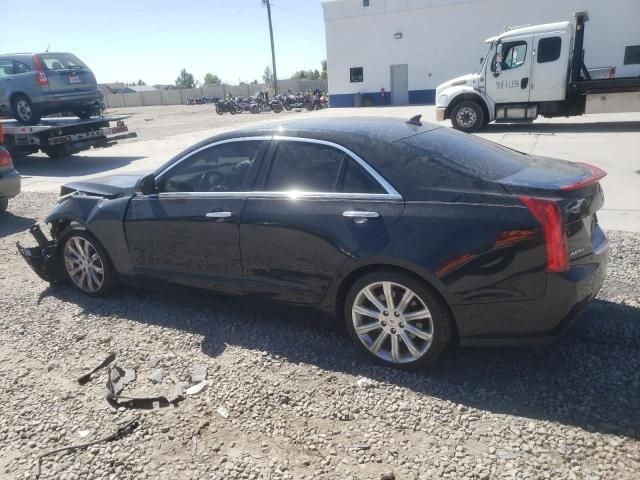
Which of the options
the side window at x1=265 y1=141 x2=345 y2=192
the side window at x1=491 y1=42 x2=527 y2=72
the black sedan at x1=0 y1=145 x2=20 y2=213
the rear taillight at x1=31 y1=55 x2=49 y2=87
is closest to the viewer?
the side window at x1=265 y1=141 x2=345 y2=192

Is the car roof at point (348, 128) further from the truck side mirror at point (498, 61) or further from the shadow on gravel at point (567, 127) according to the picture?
the shadow on gravel at point (567, 127)

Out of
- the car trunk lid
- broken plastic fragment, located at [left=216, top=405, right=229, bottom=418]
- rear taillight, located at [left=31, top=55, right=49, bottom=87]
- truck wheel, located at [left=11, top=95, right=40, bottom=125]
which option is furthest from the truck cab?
broken plastic fragment, located at [left=216, top=405, right=229, bottom=418]

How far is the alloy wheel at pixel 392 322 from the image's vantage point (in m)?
3.16

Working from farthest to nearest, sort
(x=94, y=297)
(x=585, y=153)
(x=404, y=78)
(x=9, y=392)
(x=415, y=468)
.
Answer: (x=404, y=78) → (x=585, y=153) → (x=94, y=297) → (x=9, y=392) → (x=415, y=468)

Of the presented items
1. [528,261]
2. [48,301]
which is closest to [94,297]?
[48,301]

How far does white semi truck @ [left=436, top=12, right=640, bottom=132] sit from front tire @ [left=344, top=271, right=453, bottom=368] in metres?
13.8

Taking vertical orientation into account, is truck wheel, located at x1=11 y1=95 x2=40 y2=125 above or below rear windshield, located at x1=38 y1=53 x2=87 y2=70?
below

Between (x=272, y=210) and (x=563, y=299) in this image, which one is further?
(x=272, y=210)

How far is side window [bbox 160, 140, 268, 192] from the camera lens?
12.8ft

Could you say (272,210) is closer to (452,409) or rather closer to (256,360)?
(256,360)

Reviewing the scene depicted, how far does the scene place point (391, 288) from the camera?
3188mm

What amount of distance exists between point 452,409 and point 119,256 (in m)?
3.05

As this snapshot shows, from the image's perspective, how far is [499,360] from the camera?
338 centimetres

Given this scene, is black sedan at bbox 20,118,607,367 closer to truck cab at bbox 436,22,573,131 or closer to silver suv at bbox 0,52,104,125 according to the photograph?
silver suv at bbox 0,52,104,125
